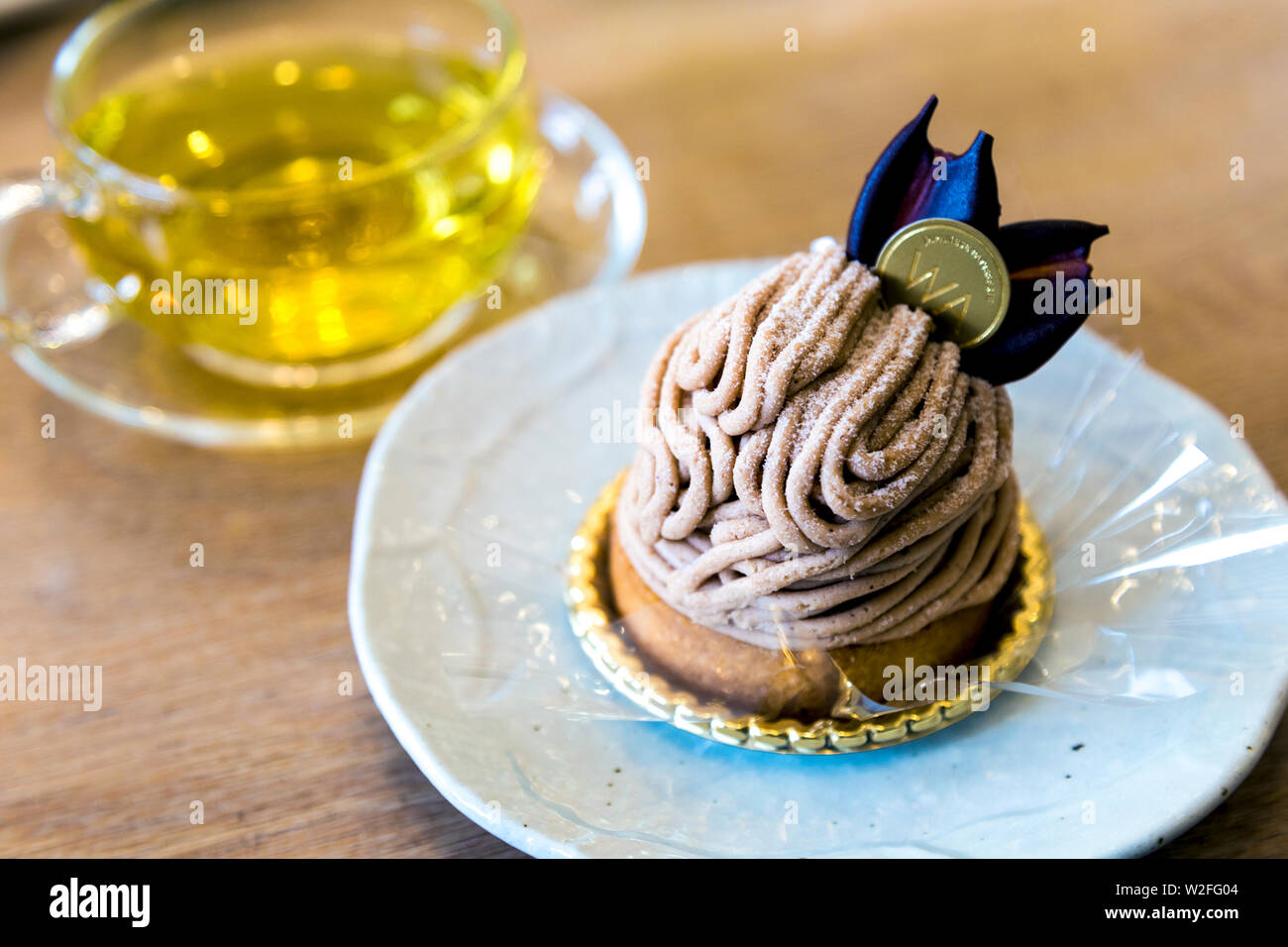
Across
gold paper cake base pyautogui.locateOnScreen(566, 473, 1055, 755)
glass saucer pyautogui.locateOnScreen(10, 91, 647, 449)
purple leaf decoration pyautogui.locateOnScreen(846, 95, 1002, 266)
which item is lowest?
gold paper cake base pyautogui.locateOnScreen(566, 473, 1055, 755)

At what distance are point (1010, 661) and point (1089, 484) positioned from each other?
0.28 meters

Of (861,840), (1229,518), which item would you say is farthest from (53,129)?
(1229,518)

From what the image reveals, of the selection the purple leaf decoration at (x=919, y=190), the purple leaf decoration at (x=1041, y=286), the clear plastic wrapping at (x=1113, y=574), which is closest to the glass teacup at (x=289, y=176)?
the clear plastic wrapping at (x=1113, y=574)

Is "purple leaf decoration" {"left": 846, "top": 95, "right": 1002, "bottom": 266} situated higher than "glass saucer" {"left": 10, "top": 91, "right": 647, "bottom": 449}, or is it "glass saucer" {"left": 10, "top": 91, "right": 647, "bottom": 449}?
"purple leaf decoration" {"left": 846, "top": 95, "right": 1002, "bottom": 266}

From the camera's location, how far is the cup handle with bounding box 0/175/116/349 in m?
1.48

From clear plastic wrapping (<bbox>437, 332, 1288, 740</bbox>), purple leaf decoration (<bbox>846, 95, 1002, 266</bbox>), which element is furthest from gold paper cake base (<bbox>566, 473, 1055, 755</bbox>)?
purple leaf decoration (<bbox>846, 95, 1002, 266</bbox>)

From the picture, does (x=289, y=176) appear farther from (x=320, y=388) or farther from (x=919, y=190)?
(x=919, y=190)

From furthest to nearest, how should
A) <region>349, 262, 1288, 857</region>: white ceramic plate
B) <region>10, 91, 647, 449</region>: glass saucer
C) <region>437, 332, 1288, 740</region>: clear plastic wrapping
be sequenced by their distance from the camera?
<region>10, 91, 647, 449</region>: glass saucer < <region>437, 332, 1288, 740</region>: clear plastic wrapping < <region>349, 262, 1288, 857</region>: white ceramic plate

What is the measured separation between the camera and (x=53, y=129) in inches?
57.2

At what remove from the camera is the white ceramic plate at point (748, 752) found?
3.35 feet

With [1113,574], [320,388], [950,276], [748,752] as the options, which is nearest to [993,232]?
[950,276]

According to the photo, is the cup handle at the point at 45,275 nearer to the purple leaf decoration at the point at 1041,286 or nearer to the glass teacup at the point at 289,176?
the glass teacup at the point at 289,176

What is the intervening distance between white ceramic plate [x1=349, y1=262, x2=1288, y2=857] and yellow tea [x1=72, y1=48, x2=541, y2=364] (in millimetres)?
155

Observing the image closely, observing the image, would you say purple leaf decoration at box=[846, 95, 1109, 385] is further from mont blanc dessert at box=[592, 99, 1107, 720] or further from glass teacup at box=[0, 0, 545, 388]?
glass teacup at box=[0, 0, 545, 388]
